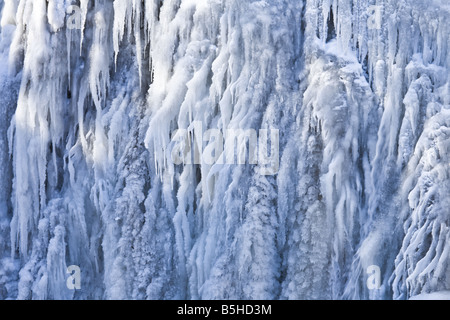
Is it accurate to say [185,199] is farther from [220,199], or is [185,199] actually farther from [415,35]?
[415,35]

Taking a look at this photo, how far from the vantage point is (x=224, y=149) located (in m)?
8.00

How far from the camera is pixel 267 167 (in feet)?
26.2

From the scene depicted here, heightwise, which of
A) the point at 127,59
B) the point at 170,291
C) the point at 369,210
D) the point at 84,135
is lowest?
the point at 170,291

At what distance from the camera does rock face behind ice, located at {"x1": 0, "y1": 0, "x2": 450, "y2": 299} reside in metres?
7.61

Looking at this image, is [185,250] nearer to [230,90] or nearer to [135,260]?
[135,260]

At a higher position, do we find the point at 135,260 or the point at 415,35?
the point at 415,35

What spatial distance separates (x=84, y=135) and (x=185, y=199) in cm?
125

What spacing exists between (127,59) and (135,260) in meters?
1.97

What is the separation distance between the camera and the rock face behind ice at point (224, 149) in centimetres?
761

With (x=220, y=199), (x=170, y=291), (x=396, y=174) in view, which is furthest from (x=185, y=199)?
(x=396, y=174)

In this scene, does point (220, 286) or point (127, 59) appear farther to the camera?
point (127, 59)

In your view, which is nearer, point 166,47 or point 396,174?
point 396,174

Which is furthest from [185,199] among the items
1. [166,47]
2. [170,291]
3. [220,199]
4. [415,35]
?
[415,35]

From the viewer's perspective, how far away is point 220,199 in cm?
800
